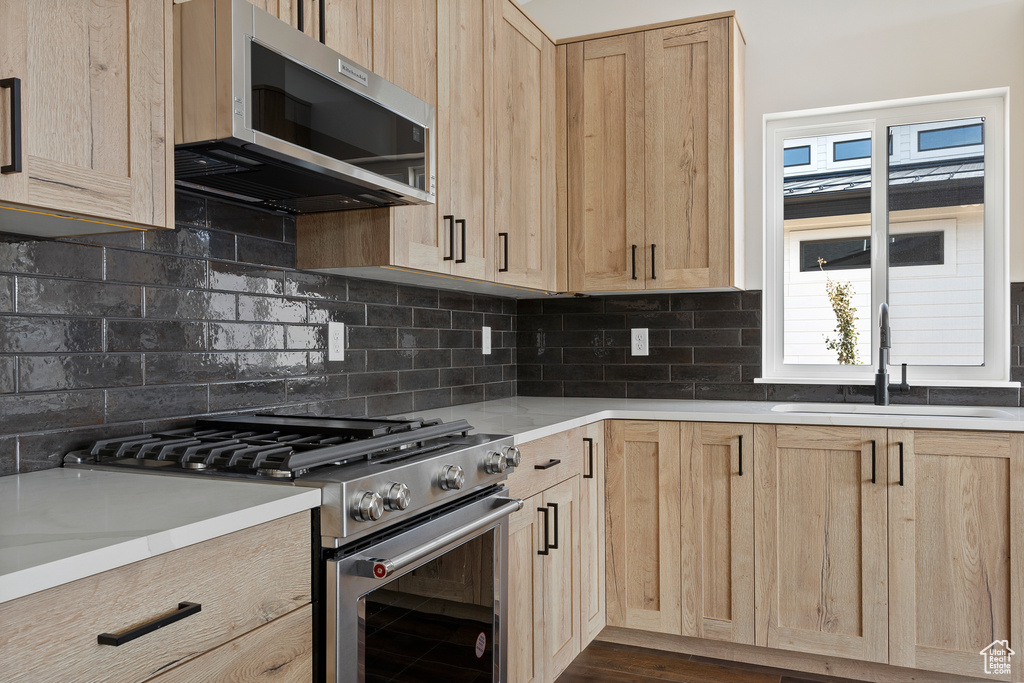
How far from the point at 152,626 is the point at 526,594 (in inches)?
51.3

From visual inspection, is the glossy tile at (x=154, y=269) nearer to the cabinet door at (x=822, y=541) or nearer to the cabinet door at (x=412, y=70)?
the cabinet door at (x=412, y=70)

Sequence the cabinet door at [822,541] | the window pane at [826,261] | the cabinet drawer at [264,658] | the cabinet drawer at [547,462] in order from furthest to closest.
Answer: the window pane at [826,261] → the cabinet door at [822,541] → the cabinet drawer at [547,462] → the cabinet drawer at [264,658]

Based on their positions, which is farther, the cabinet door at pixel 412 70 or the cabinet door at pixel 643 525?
the cabinet door at pixel 643 525

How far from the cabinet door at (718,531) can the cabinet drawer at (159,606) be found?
5.62 ft

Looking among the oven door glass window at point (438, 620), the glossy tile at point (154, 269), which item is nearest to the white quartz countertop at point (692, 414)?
the oven door glass window at point (438, 620)

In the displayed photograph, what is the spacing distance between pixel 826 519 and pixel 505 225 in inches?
57.7

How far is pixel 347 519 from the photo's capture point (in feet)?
4.22

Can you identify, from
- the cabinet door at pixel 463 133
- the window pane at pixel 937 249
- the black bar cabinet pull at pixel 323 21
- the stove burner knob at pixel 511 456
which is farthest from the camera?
the window pane at pixel 937 249

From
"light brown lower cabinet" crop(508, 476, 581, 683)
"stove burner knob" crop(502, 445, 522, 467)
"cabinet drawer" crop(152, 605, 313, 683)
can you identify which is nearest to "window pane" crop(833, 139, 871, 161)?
"light brown lower cabinet" crop(508, 476, 581, 683)

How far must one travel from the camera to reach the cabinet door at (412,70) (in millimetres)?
1978

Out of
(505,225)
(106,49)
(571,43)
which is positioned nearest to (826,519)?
(505,225)

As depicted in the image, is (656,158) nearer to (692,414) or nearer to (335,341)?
(692,414)

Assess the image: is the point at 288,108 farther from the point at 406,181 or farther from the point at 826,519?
the point at 826,519

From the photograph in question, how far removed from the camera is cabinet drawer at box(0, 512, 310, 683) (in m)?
0.85
